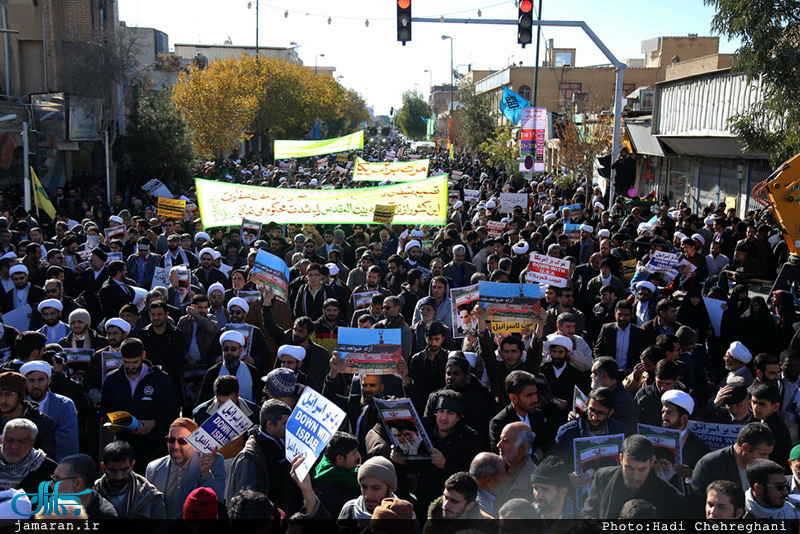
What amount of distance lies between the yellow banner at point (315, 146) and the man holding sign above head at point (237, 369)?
76.4ft

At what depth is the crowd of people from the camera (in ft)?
14.4

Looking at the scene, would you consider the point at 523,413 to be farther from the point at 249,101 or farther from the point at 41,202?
the point at 249,101

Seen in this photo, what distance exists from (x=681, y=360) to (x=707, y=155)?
1671cm

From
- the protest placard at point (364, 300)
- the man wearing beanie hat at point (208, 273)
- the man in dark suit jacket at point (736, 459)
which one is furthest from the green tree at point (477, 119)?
the man in dark suit jacket at point (736, 459)

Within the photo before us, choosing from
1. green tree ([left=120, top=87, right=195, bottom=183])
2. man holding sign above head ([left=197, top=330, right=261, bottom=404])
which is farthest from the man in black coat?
green tree ([left=120, top=87, right=195, bottom=183])

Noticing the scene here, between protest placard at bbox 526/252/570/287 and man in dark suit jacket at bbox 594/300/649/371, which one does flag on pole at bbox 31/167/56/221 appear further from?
man in dark suit jacket at bbox 594/300/649/371

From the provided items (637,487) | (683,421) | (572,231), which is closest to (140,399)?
(637,487)

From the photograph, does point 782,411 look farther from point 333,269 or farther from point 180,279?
point 180,279

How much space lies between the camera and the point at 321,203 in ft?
47.6

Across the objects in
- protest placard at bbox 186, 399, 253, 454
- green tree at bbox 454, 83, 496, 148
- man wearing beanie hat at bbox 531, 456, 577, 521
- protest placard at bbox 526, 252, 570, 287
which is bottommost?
man wearing beanie hat at bbox 531, 456, 577, 521

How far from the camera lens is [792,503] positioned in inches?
167

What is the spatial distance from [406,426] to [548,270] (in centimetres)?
459

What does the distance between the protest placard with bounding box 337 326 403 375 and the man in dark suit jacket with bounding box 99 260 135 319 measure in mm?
4031

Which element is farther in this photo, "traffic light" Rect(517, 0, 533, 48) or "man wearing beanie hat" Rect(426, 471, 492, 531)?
"traffic light" Rect(517, 0, 533, 48)
